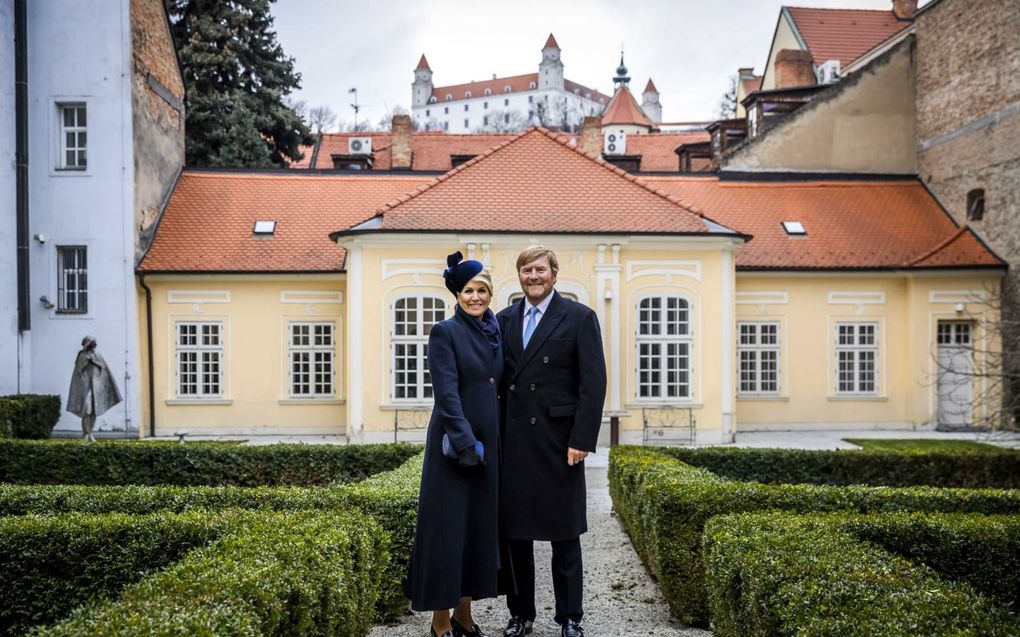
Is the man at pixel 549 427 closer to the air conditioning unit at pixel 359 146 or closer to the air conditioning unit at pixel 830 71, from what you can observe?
the air conditioning unit at pixel 359 146

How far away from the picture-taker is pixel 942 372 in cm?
1914

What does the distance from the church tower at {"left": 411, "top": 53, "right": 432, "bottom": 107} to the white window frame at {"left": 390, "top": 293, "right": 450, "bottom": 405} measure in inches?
3881

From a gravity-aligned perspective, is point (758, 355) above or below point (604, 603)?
above

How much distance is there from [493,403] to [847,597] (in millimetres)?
2223

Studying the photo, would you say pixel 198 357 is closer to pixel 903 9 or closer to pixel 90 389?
pixel 90 389

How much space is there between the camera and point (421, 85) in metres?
112

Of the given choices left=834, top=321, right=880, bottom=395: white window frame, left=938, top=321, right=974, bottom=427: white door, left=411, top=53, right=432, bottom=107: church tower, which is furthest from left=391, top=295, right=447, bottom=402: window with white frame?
left=411, top=53, right=432, bottom=107: church tower

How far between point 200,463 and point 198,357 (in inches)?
344

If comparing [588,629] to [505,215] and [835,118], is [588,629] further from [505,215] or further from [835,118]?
[835,118]

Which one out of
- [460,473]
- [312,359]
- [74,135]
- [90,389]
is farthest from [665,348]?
[74,135]

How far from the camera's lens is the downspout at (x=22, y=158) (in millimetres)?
18047

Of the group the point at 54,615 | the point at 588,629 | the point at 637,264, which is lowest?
the point at 588,629


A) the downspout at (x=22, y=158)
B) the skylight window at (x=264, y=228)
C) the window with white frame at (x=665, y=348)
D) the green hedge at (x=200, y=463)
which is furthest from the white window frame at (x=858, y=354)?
the downspout at (x=22, y=158)

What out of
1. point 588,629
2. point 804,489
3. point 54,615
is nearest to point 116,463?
point 54,615
